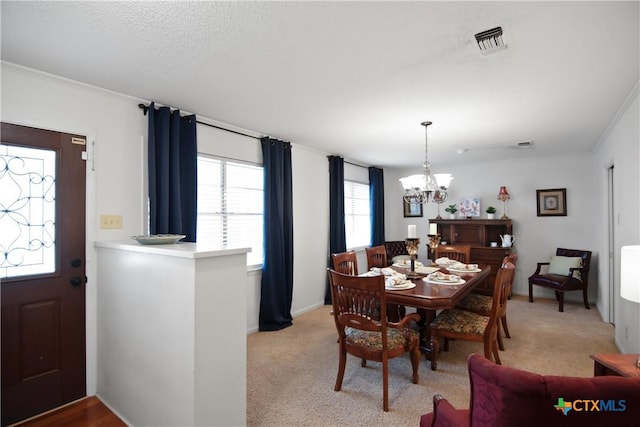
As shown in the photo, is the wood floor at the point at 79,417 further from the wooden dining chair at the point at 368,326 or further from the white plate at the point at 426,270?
the white plate at the point at 426,270

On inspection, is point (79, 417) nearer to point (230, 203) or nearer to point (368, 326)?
point (368, 326)

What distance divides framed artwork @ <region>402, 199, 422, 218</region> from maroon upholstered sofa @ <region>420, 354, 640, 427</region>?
5.82 meters

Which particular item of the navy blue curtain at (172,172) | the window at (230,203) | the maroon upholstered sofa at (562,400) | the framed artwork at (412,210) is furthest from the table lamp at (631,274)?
the framed artwork at (412,210)

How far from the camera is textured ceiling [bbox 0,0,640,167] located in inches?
62.1

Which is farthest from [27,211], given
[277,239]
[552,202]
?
[552,202]

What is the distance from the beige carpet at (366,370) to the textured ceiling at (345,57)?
2365 millimetres

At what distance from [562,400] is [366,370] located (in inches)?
83.5

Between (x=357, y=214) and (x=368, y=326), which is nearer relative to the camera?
(x=368, y=326)

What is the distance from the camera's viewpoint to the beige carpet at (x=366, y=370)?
2.18m

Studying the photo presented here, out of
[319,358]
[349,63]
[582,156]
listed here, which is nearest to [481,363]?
[349,63]

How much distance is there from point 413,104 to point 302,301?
3.01 meters

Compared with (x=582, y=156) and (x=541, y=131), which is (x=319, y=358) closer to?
(x=541, y=131)

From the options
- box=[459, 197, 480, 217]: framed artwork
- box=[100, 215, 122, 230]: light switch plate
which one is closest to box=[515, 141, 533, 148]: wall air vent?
box=[459, 197, 480, 217]: framed artwork

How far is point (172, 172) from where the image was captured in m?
2.91
